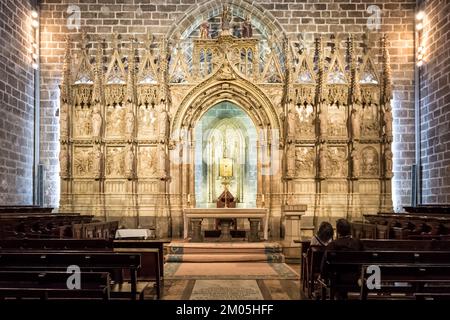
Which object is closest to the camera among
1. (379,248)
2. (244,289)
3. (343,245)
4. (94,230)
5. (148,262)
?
(343,245)

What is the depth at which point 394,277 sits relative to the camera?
6.04 m

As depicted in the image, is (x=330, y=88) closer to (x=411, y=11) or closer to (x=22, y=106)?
(x=411, y=11)

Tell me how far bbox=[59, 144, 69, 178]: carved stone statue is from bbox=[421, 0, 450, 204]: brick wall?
1208 centimetres

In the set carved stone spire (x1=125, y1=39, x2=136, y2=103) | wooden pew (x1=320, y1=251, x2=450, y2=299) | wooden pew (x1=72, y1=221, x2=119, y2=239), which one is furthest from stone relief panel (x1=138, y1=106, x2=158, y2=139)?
wooden pew (x1=320, y1=251, x2=450, y2=299)

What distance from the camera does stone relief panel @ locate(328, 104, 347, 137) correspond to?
18.1m

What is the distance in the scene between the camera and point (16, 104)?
17547mm

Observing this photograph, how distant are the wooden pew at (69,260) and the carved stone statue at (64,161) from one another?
436 inches

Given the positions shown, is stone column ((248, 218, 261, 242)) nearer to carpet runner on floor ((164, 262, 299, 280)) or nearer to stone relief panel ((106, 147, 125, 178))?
carpet runner on floor ((164, 262, 299, 280))

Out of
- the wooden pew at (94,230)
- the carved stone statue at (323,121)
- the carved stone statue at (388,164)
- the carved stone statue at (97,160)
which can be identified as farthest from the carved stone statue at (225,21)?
the wooden pew at (94,230)

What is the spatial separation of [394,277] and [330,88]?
12.7 m

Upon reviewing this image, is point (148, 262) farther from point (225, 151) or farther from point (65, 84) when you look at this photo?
point (225, 151)

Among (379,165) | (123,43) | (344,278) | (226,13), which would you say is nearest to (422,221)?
(344,278)

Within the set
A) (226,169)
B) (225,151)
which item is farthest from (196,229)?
(225,151)

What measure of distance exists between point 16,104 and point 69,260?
12.2m
